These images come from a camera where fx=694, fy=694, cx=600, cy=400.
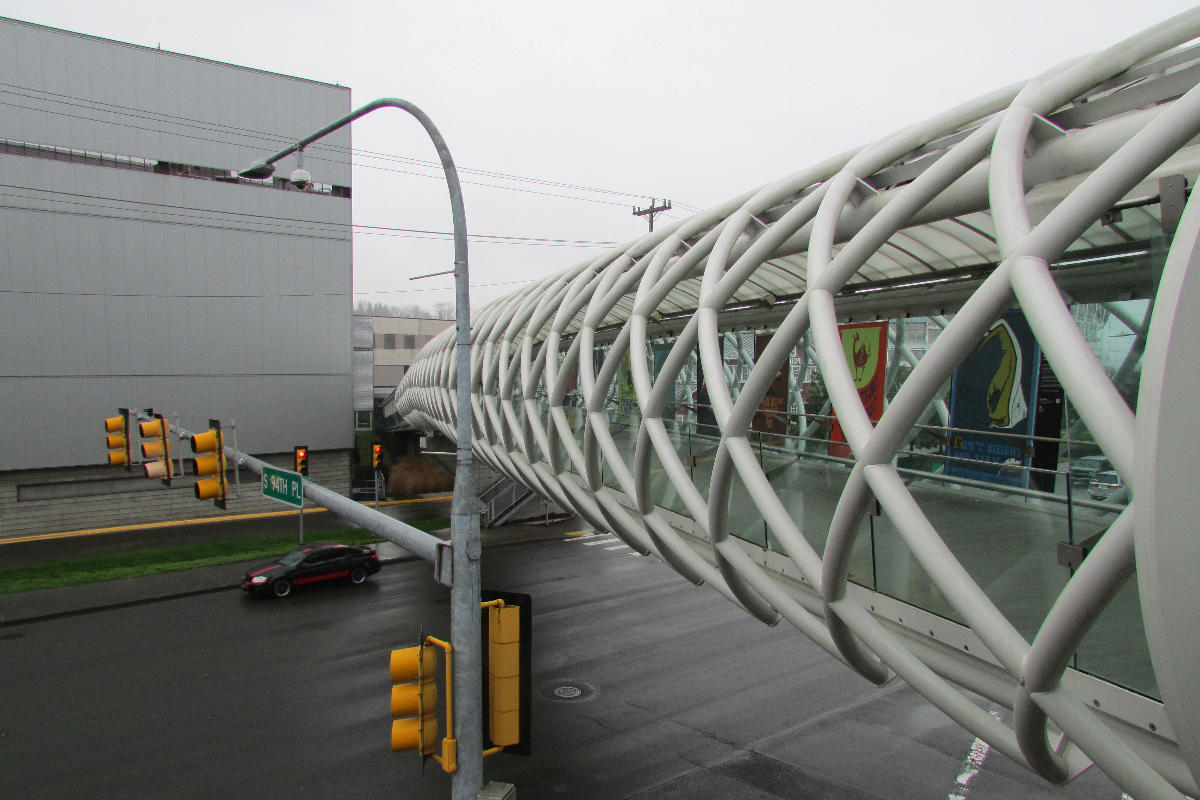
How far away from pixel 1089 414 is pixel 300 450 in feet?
56.0

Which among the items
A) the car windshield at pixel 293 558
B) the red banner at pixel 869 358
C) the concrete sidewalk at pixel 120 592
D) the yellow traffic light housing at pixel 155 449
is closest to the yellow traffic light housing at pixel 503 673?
the red banner at pixel 869 358

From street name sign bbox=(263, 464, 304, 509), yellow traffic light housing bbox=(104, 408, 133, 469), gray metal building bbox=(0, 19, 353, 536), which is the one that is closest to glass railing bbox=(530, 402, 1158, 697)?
street name sign bbox=(263, 464, 304, 509)

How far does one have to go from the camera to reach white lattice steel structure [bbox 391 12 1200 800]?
3285 mm

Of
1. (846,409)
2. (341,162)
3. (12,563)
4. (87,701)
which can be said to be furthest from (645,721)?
(341,162)

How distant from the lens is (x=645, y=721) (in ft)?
36.7

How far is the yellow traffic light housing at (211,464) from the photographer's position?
8.16 meters

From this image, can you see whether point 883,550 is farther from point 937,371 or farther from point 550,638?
point 550,638

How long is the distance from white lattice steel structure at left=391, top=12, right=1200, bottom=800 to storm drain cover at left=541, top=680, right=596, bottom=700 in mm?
3838

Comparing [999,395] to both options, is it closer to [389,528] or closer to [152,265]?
[389,528]

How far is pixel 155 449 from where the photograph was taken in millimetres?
9484

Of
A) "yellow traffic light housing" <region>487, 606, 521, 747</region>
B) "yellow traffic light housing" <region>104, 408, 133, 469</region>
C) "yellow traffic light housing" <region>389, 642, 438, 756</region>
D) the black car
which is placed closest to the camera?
"yellow traffic light housing" <region>389, 642, 438, 756</region>

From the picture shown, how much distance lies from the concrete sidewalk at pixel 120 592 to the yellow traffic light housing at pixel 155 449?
10945mm

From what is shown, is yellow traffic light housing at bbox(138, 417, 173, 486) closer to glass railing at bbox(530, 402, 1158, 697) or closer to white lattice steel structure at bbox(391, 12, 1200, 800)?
white lattice steel structure at bbox(391, 12, 1200, 800)

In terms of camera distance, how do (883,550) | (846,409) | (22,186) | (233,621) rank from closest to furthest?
(846,409) → (883,550) → (233,621) → (22,186)
